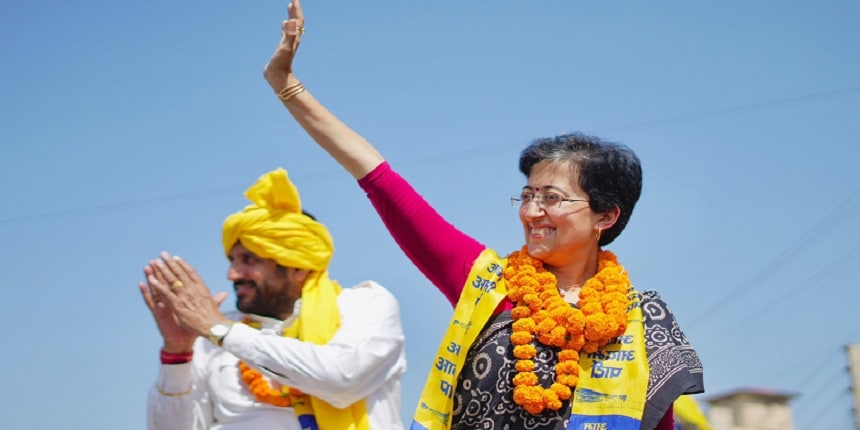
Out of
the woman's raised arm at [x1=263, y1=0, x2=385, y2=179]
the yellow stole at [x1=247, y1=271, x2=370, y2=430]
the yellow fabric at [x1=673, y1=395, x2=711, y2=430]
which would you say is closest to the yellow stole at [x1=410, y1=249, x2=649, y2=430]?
the woman's raised arm at [x1=263, y1=0, x2=385, y2=179]

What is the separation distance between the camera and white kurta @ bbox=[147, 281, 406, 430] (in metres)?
4.28

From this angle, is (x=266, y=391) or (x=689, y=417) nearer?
(x=266, y=391)

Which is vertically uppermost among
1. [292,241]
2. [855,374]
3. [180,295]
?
[855,374]

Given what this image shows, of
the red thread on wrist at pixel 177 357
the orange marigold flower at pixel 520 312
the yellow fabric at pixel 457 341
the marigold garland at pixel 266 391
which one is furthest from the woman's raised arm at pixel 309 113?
the red thread on wrist at pixel 177 357

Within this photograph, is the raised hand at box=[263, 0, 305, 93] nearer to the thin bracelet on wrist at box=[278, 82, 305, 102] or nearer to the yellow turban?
the thin bracelet on wrist at box=[278, 82, 305, 102]

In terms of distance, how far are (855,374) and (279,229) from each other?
40.8 feet

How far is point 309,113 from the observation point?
364 centimetres

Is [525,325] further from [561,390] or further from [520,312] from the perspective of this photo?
[561,390]

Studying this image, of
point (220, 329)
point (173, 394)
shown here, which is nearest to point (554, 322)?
point (220, 329)

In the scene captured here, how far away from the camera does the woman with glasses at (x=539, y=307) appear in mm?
3549

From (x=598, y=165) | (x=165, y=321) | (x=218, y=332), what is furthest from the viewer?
(x=165, y=321)

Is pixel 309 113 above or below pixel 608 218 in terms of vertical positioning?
above

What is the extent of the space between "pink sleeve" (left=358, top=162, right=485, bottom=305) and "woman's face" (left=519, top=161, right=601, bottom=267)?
20cm

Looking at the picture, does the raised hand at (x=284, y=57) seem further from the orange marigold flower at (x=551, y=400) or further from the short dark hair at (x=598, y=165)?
the orange marigold flower at (x=551, y=400)
